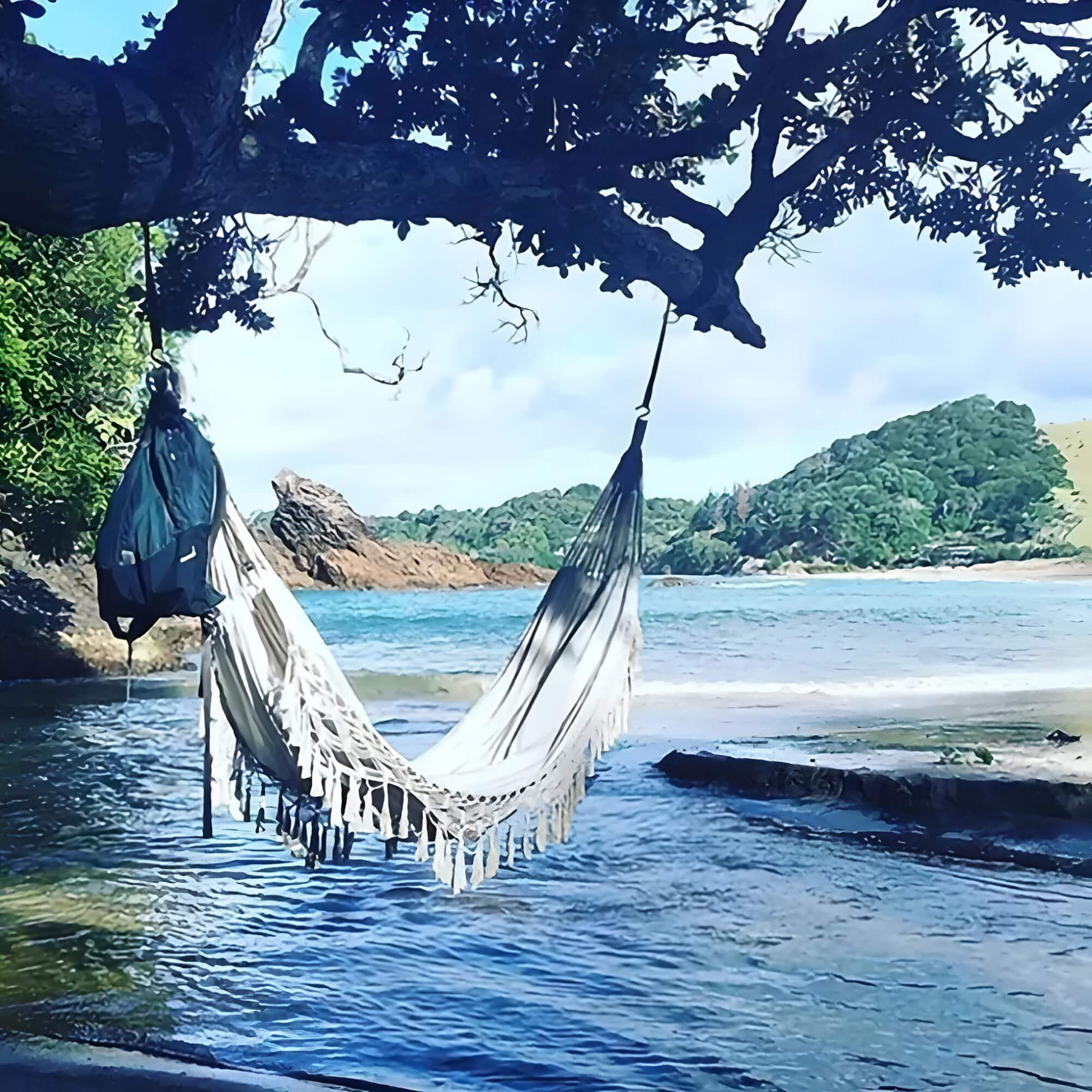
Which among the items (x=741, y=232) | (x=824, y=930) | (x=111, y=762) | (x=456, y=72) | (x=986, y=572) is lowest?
(x=824, y=930)

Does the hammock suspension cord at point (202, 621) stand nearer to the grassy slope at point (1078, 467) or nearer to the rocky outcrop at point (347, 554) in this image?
the rocky outcrop at point (347, 554)

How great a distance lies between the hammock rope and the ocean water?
0.58 ft

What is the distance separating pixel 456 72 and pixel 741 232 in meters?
0.51

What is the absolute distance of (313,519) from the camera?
2080 mm

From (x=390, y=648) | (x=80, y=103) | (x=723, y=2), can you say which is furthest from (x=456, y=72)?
(x=390, y=648)

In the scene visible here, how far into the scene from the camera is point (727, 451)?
2.00 m

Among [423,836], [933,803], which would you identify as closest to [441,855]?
[423,836]

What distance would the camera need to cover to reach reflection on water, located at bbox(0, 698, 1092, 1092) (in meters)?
1.76

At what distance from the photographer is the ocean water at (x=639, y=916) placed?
1.78 metres

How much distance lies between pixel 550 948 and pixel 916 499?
0.91 metres

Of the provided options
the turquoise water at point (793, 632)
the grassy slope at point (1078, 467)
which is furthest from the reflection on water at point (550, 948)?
the grassy slope at point (1078, 467)

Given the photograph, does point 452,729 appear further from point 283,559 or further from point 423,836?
point 283,559

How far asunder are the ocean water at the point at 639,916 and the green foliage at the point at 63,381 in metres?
0.45

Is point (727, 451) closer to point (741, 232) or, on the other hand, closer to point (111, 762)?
point (741, 232)
